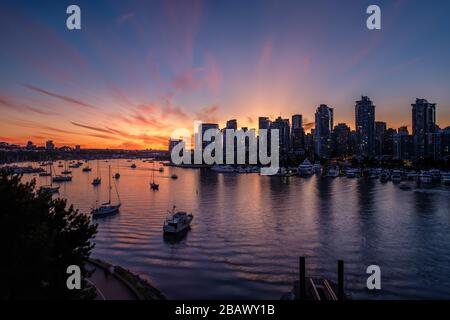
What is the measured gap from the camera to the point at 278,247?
22.6 metres

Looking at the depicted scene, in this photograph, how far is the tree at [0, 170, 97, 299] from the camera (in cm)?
733

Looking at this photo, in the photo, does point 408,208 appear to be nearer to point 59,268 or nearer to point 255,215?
point 255,215

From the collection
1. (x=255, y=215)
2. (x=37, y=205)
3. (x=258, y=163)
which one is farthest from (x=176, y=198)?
(x=258, y=163)

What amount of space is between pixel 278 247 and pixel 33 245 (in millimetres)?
17657

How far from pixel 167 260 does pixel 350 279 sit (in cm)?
1038

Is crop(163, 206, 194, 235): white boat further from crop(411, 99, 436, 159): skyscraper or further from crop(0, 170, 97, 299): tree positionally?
crop(411, 99, 436, 159): skyscraper

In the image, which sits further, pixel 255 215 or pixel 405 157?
pixel 405 157

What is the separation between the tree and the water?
7.30 m

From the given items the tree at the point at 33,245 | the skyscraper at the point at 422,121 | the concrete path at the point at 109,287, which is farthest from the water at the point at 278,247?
the skyscraper at the point at 422,121

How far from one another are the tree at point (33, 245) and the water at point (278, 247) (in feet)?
23.9

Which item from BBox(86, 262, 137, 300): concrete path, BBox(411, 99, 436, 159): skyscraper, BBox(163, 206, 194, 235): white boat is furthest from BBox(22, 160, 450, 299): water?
BBox(411, 99, 436, 159): skyscraper

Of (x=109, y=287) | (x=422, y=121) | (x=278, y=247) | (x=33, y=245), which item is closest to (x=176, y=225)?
(x=278, y=247)
